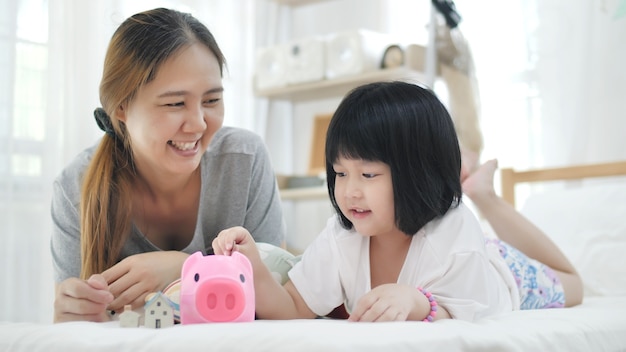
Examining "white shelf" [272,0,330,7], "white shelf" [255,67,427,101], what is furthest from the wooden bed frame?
"white shelf" [272,0,330,7]

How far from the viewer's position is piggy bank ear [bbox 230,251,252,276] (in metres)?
1.04

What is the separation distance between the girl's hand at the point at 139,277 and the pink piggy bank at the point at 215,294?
0.87 ft

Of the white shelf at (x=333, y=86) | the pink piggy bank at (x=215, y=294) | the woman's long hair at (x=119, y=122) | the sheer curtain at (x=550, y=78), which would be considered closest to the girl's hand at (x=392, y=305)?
the pink piggy bank at (x=215, y=294)

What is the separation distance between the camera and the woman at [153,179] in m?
1.30

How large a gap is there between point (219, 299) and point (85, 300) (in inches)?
11.2

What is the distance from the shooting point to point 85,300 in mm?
1152

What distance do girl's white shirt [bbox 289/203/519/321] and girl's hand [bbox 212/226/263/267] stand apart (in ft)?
0.45

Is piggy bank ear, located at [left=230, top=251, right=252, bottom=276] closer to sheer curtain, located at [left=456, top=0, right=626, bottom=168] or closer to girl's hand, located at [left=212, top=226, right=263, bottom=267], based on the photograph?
girl's hand, located at [left=212, top=226, right=263, bottom=267]

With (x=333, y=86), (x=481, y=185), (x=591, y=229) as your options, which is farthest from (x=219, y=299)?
(x=333, y=86)

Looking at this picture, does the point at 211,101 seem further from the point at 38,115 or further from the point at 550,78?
the point at 550,78

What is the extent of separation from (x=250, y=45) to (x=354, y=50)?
26.1 inches

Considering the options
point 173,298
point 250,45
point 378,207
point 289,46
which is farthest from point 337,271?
point 250,45

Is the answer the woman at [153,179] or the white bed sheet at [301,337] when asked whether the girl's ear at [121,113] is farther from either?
the white bed sheet at [301,337]

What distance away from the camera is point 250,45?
3561mm
